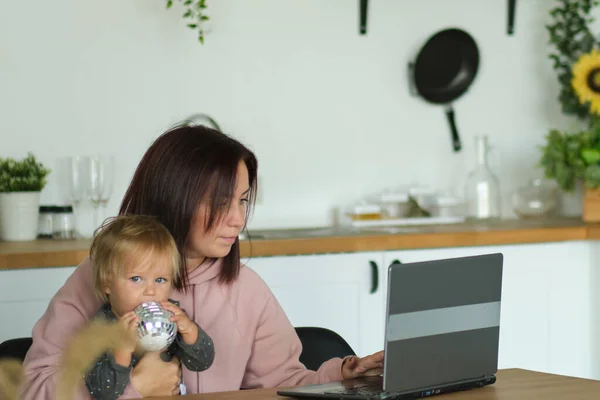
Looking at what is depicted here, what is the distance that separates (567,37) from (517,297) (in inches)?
42.8

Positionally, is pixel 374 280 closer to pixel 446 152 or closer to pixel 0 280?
pixel 446 152

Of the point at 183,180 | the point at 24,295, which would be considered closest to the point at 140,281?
the point at 183,180

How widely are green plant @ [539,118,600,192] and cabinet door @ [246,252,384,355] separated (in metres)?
0.81

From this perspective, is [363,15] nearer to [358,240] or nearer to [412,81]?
[412,81]

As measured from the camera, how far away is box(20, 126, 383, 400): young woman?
56.4 inches

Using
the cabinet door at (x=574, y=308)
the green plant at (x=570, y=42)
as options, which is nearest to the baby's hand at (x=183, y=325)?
the cabinet door at (x=574, y=308)

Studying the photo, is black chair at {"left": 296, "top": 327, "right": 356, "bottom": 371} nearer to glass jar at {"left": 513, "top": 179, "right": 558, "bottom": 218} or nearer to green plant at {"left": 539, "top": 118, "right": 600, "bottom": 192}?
green plant at {"left": 539, "top": 118, "right": 600, "bottom": 192}

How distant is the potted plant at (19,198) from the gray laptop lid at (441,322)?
5.61 ft

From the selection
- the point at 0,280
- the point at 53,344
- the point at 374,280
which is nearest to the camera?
the point at 53,344

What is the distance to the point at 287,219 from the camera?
10.0 ft

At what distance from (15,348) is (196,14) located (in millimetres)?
1557

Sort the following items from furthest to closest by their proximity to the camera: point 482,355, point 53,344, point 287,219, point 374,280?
1. point 287,219
2. point 374,280
3. point 53,344
4. point 482,355

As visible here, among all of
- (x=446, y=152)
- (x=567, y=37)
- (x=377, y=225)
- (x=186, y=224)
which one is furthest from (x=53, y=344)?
→ (x=567, y=37)

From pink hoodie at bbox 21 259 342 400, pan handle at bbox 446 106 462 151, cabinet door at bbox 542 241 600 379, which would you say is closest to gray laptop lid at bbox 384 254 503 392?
pink hoodie at bbox 21 259 342 400
